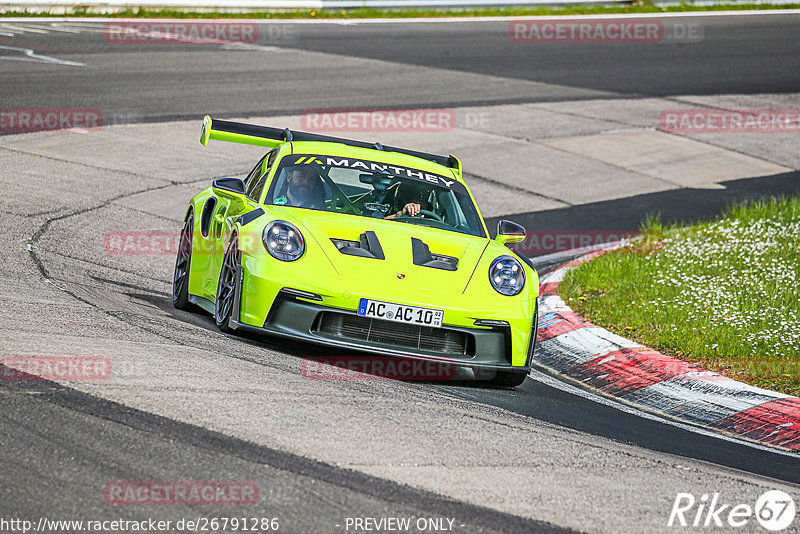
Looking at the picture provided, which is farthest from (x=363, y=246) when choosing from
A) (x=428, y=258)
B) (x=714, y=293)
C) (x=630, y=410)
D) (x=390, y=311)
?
(x=714, y=293)

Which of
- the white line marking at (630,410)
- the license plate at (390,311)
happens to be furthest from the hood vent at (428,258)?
the white line marking at (630,410)

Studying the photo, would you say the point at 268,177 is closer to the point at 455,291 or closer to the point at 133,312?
the point at 133,312

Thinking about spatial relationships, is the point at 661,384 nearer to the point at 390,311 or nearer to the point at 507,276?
the point at 507,276

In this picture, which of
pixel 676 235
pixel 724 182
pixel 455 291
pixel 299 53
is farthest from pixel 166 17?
pixel 455 291

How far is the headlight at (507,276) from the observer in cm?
678

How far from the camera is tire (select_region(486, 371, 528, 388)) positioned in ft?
22.1

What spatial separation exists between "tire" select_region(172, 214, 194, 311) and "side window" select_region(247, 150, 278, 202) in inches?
23.8

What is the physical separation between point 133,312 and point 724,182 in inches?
392

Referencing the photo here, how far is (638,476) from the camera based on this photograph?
15.6 ft

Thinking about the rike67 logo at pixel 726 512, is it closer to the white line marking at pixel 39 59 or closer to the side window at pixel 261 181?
the side window at pixel 261 181

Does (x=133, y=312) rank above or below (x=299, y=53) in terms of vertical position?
below

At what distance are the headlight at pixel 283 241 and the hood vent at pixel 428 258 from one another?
2.39 feet

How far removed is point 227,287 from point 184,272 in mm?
1266

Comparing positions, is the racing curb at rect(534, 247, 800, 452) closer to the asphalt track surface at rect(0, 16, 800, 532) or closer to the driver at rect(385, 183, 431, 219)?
the asphalt track surface at rect(0, 16, 800, 532)
